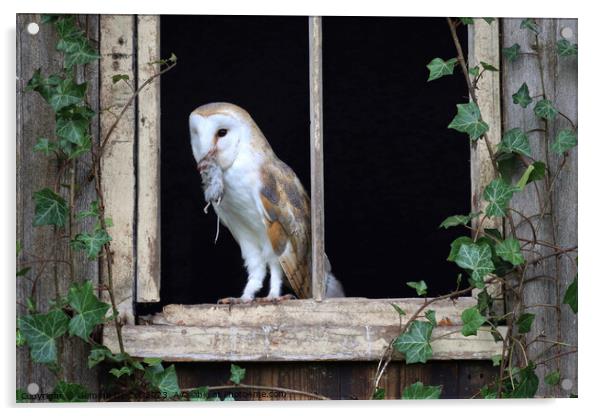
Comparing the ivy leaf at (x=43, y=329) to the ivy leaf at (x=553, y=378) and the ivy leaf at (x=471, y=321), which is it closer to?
the ivy leaf at (x=471, y=321)

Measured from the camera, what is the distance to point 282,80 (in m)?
2.78

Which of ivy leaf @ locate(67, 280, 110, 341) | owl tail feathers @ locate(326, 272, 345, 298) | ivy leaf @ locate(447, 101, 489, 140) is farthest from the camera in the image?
owl tail feathers @ locate(326, 272, 345, 298)

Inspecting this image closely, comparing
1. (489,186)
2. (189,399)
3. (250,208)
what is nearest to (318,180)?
(250,208)

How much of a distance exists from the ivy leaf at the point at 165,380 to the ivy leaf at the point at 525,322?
26.1 inches

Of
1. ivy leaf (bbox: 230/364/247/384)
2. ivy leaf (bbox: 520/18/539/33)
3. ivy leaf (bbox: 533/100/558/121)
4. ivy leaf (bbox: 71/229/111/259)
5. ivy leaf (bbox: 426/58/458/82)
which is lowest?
ivy leaf (bbox: 230/364/247/384)

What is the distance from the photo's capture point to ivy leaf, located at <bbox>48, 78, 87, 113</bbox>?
7.82 feet

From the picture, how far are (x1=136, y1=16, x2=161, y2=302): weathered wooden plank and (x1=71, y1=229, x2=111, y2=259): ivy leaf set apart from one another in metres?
0.11

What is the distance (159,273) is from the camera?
251 cm

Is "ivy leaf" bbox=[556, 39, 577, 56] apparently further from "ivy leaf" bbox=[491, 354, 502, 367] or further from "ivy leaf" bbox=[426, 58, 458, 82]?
"ivy leaf" bbox=[491, 354, 502, 367]

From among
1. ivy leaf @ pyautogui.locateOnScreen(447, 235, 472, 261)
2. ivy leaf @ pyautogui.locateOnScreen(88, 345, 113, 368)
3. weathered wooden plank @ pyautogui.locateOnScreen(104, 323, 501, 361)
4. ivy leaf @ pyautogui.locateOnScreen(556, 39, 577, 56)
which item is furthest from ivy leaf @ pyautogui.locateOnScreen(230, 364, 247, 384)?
ivy leaf @ pyautogui.locateOnScreen(556, 39, 577, 56)

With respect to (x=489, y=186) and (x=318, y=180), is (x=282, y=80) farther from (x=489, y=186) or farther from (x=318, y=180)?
(x=489, y=186)

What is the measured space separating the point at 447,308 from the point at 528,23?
1.89ft

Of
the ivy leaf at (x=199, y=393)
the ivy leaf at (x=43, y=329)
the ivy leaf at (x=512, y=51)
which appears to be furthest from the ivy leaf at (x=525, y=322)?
the ivy leaf at (x=43, y=329)

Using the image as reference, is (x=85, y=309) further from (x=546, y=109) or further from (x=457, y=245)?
(x=546, y=109)
